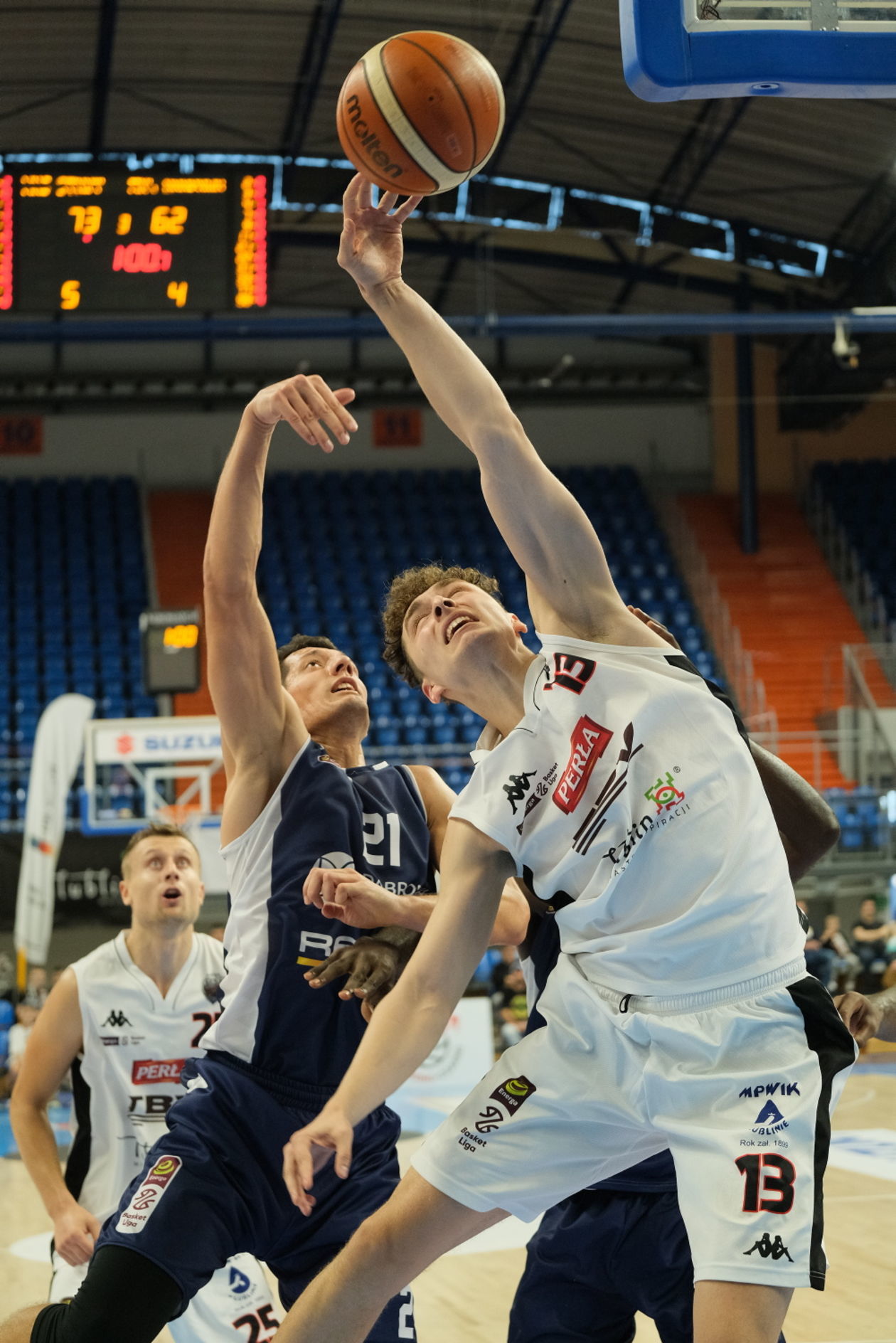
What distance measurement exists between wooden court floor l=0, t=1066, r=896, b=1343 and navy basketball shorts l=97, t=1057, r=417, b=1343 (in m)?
2.40

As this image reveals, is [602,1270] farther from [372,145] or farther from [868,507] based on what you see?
[868,507]

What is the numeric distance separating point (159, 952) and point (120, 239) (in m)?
6.42

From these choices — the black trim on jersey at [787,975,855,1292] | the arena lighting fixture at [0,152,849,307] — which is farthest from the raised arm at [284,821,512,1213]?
the arena lighting fixture at [0,152,849,307]

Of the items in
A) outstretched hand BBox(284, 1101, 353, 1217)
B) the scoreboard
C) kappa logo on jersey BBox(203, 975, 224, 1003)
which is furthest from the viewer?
the scoreboard

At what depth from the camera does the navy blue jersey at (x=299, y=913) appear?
3.19 m

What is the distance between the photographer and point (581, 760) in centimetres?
268

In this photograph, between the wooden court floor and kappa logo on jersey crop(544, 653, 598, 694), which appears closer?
kappa logo on jersey crop(544, 653, 598, 694)

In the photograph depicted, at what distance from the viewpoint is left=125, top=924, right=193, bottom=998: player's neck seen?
15.6 ft

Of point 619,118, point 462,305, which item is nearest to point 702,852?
point 619,118

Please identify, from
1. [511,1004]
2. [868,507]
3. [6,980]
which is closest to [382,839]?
[511,1004]

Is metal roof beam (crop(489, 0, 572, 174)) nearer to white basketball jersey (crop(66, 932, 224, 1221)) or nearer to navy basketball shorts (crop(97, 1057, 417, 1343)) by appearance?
white basketball jersey (crop(66, 932, 224, 1221))

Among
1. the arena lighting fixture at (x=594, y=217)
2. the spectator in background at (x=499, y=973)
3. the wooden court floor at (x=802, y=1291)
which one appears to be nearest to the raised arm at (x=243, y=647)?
the wooden court floor at (x=802, y=1291)

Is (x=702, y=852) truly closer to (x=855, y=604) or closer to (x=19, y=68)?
(x=19, y=68)

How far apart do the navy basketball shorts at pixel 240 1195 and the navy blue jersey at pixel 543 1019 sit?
492 mm
